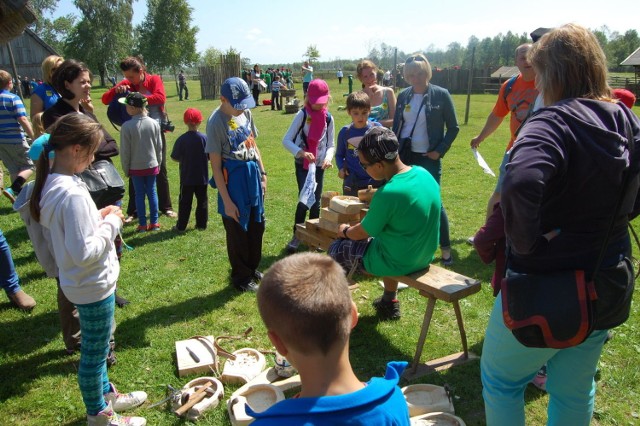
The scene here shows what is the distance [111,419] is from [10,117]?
576 cm

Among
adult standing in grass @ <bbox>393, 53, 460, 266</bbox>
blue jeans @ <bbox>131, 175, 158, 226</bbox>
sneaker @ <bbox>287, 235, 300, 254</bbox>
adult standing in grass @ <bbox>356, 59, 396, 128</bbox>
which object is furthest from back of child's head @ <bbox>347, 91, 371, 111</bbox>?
blue jeans @ <bbox>131, 175, 158, 226</bbox>

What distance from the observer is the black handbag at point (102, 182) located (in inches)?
132

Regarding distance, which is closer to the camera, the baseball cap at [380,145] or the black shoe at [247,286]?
the baseball cap at [380,145]

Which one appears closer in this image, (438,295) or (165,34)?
(438,295)

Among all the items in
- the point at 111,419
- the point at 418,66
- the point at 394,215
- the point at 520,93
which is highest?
the point at 418,66

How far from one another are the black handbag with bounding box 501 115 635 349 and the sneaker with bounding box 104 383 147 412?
96.5 inches

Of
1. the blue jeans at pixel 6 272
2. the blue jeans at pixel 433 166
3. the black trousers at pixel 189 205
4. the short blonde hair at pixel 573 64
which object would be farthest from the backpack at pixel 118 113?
the short blonde hair at pixel 573 64

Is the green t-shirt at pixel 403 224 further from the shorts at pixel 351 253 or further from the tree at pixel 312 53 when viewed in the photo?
the tree at pixel 312 53

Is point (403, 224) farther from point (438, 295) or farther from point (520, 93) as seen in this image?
point (520, 93)

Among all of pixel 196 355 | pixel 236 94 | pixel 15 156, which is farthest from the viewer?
pixel 15 156

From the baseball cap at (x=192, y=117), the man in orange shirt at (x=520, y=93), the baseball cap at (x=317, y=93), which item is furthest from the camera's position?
the baseball cap at (x=192, y=117)

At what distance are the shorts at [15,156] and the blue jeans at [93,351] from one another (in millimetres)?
5310

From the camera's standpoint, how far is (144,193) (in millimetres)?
6414

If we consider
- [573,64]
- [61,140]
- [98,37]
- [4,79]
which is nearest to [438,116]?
[573,64]
